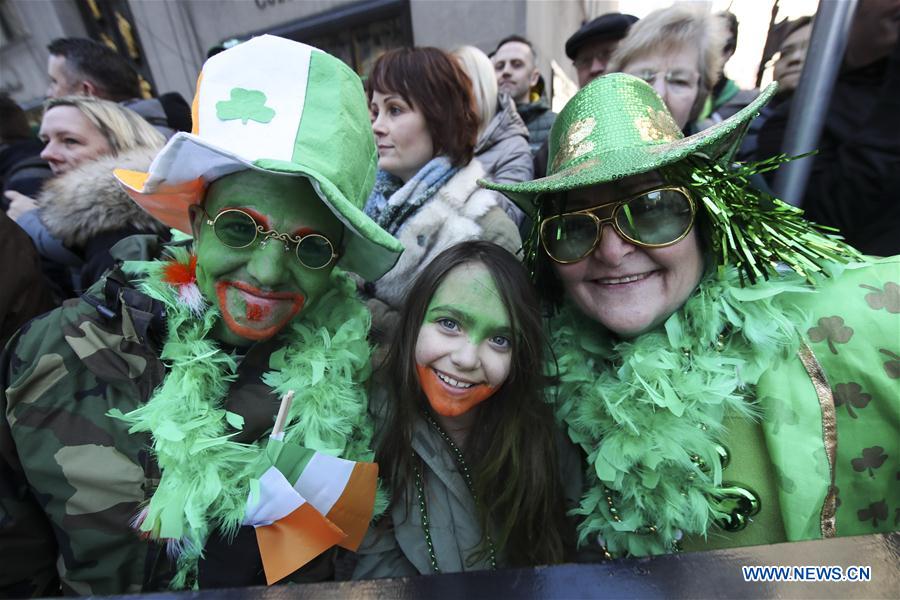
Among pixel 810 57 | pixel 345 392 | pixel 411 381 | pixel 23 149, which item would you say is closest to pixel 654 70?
pixel 810 57

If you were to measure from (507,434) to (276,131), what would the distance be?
99cm

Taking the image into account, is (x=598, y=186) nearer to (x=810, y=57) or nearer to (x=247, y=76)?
(x=810, y=57)

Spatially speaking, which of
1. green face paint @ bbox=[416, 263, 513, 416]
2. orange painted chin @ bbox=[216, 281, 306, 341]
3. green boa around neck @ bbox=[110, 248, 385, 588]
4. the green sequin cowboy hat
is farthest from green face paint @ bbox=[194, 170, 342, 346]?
the green sequin cowboy hat

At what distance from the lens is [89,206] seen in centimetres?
148

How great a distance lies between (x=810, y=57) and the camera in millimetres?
1211

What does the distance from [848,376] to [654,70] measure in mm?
1348

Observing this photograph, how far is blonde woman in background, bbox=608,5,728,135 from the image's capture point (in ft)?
5.63

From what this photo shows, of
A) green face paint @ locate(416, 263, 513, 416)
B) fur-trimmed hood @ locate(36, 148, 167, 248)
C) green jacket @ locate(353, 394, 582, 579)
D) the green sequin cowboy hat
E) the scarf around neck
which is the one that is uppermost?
the green sequin cowboy hat

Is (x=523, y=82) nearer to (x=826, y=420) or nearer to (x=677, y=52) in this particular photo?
(x=677, y=52)

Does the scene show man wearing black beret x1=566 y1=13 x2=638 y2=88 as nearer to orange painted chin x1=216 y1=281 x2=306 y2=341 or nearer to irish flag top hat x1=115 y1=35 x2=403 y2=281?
irish flag top hat x1=115 y1=35 x2=403 y2=281

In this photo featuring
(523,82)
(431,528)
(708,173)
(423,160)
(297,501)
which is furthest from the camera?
(523,82)

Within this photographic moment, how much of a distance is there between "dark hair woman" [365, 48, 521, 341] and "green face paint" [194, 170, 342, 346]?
20.4 inches

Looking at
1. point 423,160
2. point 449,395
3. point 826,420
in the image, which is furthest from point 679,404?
point 423,160

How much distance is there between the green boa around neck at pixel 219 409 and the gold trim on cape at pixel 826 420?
109cm
